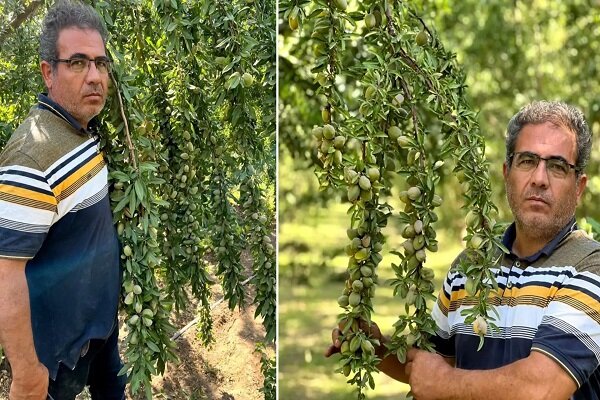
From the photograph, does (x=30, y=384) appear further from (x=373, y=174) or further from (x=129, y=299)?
(x=373, y=174)

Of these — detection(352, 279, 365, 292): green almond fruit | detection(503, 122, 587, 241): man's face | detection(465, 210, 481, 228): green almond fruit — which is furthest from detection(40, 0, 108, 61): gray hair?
detection(503, 122, 587, 241): man's face

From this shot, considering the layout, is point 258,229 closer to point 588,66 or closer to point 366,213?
point 366,213

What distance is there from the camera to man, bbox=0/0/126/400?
167 centimetres

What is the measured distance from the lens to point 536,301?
178 centimetres

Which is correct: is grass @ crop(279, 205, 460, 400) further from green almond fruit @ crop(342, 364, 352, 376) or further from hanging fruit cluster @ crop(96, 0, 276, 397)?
green almond fruit @ crop(342, 364, 352, 376)

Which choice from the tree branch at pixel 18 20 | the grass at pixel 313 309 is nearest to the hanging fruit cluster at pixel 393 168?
the tree branch at pixel 18 20

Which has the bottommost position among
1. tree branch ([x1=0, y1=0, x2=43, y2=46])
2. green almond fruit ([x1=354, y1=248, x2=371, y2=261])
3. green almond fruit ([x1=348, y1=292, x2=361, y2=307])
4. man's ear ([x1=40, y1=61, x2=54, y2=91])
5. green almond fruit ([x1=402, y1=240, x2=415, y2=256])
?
green almond fruit ([x1=348, y1=292, x2=361, y2=307])

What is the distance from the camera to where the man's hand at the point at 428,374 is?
5.58ft

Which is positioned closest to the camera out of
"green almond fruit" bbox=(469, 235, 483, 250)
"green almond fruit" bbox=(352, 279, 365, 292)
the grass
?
"green almond fruit" bbox=(469, 235, 483, 250)

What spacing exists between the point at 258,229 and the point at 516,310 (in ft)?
2.12

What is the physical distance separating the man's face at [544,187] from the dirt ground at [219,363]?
0.68 metres

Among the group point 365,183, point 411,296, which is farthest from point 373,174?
point 411,296

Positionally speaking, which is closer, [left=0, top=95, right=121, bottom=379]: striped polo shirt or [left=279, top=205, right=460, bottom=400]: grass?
[left=0, top=95, right=121, bottom=379]: striped polo shirt

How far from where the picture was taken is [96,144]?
1.85 meters
